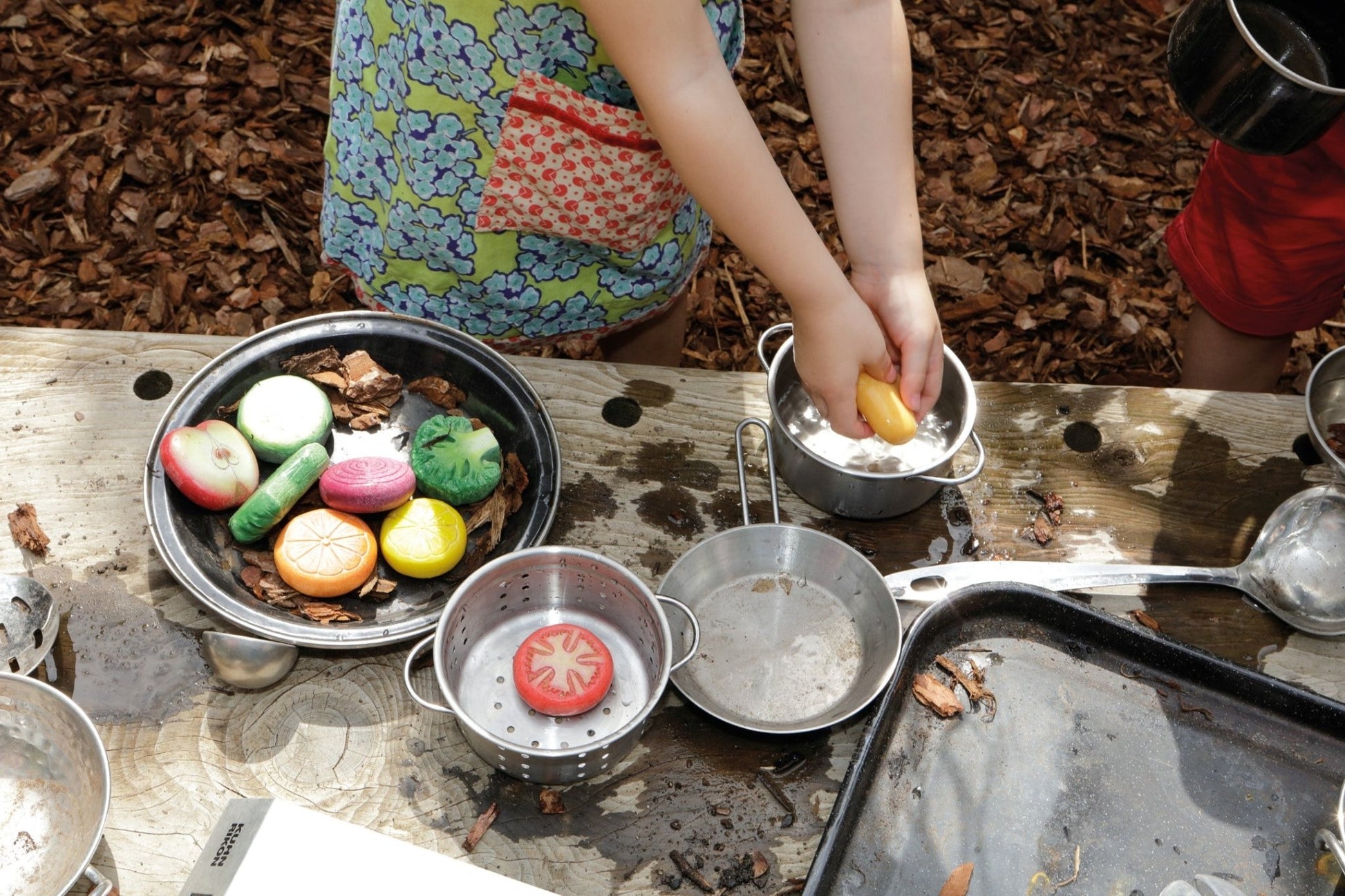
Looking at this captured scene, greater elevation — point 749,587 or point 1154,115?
point 749,587

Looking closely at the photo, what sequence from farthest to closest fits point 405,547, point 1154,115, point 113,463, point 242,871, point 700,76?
point 1154,115 → point 113,463 → point 405,547 → point 700,76 → point 242,871

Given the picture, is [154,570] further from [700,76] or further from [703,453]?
[700,76]

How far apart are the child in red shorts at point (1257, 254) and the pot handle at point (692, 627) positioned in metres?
1.00

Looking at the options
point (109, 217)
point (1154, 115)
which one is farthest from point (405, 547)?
point (1154, 115)

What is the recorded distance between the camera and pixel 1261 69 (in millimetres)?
1082

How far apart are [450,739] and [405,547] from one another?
20cm

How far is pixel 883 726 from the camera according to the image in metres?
1.06

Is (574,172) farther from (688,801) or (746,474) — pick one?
(688,801)

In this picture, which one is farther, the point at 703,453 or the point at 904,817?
the point at 703,453

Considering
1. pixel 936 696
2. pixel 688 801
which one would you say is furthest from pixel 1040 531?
pixel 688 801

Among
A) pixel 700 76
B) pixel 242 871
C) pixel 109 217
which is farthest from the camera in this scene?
pixel 109 217

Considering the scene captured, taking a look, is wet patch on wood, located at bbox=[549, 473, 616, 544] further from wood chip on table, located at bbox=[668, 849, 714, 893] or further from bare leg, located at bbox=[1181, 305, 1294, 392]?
A: bare leg, located at bbox=[1181, 305, 1294, 392]

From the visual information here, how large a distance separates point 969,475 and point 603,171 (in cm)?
55

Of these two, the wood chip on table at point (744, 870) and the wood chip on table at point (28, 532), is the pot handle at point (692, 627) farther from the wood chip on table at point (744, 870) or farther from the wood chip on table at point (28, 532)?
the wood chip on table at point (28, 532)
